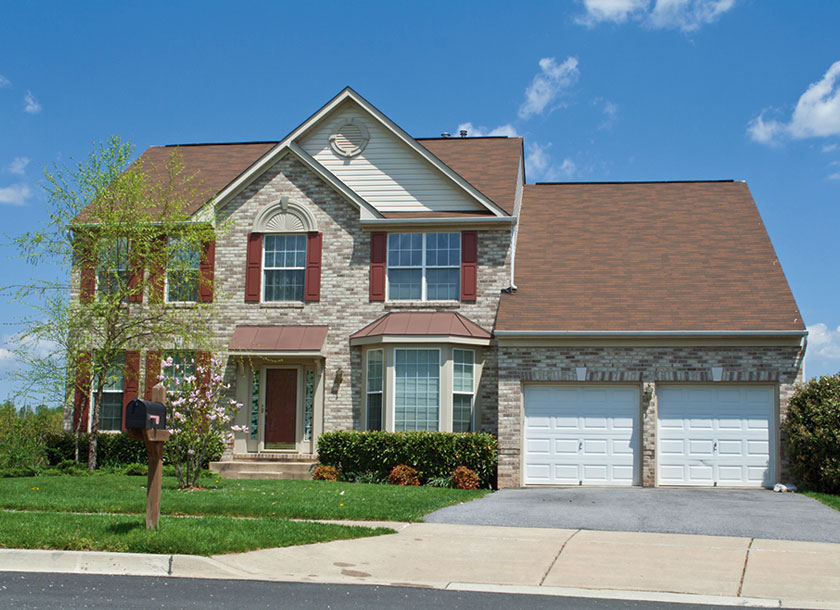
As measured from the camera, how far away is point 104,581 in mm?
9062

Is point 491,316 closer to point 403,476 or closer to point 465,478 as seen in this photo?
point 465,478

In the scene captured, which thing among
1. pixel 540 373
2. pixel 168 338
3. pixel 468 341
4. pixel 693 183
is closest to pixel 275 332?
pixel 168 338

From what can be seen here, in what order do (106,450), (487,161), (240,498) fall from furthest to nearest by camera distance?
(487,161), (106,450), (240,498)

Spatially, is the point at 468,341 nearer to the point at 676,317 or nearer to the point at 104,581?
the point at 676,317

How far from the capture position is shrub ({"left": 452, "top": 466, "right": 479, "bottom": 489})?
19234 mm

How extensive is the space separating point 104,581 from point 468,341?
492 inches

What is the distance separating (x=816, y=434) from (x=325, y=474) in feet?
32.5

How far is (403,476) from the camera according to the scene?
1923cm

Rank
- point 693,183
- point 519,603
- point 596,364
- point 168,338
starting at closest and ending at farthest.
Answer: point 519,603, point 596,364, point 168,338, point 693,183

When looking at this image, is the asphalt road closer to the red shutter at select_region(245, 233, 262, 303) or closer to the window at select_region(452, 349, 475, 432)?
the window at select_region(452, 349, 475, 432)

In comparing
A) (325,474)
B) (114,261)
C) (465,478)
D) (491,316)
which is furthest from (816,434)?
(114,261)

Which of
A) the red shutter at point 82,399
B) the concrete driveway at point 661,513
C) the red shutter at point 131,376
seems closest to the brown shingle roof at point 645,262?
the concrete driveway at point 661,513

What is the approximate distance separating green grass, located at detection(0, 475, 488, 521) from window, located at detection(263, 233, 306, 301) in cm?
527

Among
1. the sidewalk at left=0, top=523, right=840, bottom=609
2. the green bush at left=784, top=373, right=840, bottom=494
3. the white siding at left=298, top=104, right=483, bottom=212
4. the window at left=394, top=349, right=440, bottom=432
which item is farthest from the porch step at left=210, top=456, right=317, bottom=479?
the green bush at left=784, top=373, right=840, bottom=494
